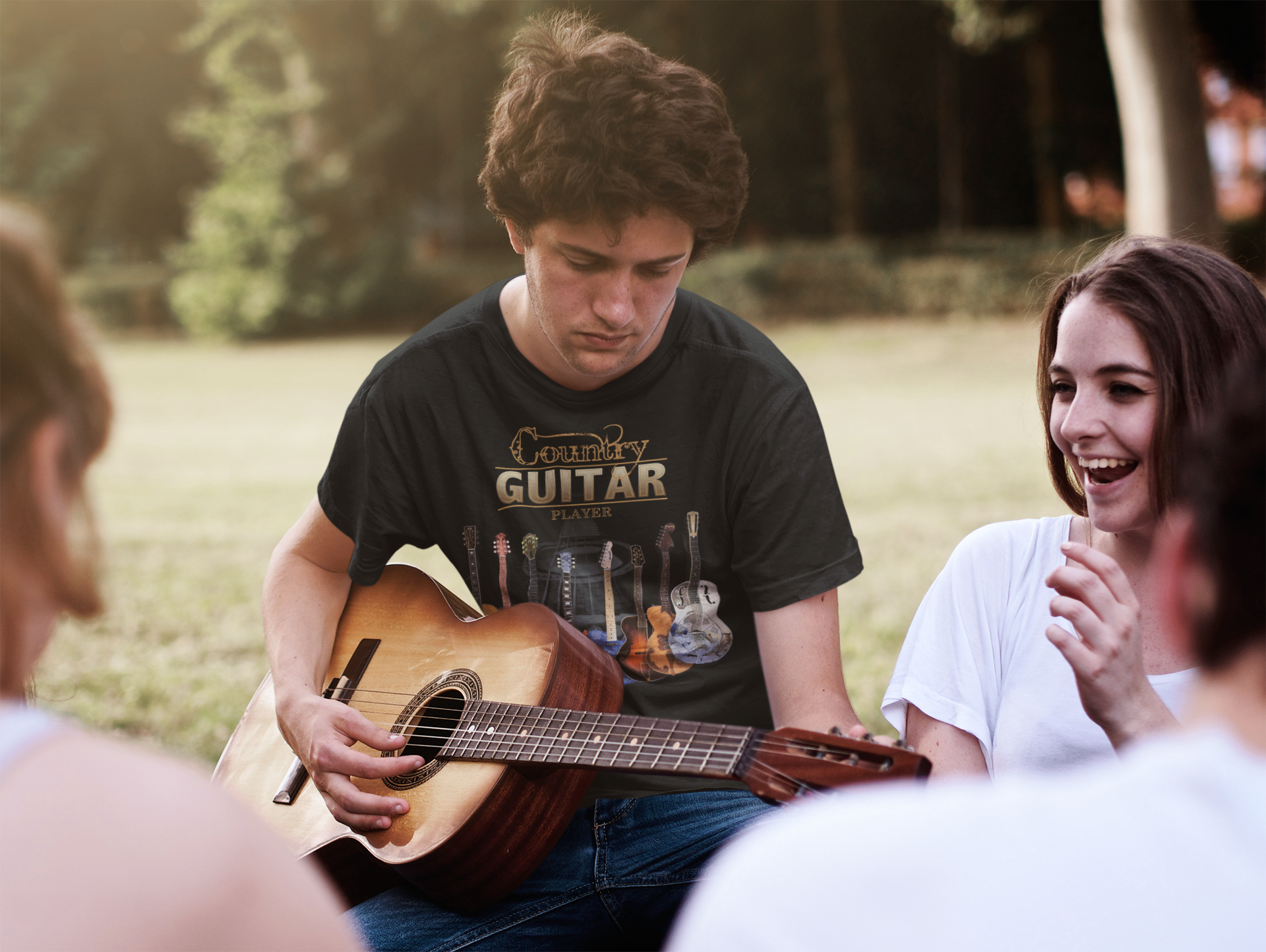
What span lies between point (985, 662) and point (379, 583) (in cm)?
144

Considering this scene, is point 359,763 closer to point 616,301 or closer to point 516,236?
point 616,301

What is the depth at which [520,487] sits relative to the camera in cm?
259

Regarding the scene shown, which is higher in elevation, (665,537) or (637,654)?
(665,537)

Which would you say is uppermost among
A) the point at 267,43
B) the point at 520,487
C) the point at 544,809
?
the point at 267,43

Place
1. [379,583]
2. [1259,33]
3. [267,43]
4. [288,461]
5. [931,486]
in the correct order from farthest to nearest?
[267,43] < [1259,33] < [288,461] < [931,486] < [379,583]

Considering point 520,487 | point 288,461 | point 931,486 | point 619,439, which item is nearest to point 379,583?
point 520,487

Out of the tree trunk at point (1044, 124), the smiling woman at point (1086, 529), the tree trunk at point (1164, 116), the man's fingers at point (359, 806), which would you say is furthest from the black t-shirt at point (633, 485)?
the tree trunk at point (1044, 124)

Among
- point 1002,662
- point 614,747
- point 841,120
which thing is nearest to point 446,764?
point 614,747

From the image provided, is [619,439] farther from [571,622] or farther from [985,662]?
[985,662]

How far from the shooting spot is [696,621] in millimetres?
2557

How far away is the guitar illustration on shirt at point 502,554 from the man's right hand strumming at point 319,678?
39 cm

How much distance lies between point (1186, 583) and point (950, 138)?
24.5 meters

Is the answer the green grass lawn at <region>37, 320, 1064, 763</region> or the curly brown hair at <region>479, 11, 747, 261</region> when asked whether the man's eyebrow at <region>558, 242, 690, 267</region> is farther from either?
the green grass lawn at <region>37, 320, 1064, 763</region>

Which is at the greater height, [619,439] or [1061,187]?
[619,439]
